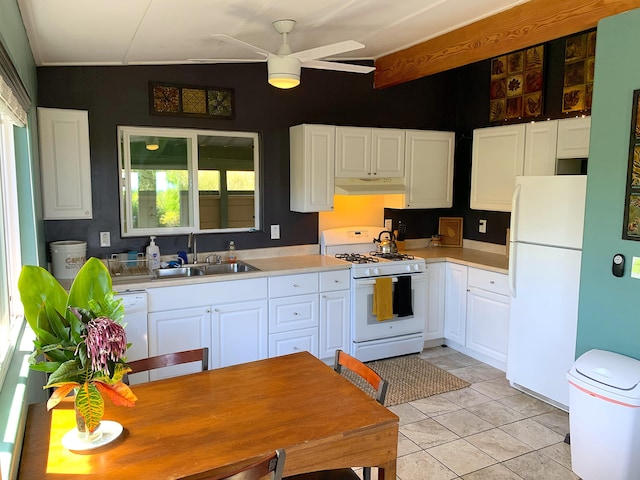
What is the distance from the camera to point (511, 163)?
14.3 feet

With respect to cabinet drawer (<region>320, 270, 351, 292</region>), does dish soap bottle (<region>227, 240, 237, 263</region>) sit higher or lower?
higher

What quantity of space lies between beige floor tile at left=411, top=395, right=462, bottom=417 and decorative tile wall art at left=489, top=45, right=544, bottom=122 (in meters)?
2.62

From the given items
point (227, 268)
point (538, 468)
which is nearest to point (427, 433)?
point (538, 468)

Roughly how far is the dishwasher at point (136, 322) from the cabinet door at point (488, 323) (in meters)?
2.72

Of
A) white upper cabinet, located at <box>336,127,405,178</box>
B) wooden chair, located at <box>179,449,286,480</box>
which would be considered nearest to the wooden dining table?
wooden chair, located at <box>179,449,286,480</box>

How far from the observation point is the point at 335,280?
4.09 meters

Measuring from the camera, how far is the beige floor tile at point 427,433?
3.06 metres

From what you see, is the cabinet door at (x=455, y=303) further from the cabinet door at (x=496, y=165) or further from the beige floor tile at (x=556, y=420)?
the beige floor tile at (x=556, y=420)

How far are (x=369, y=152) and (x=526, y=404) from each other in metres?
2.43

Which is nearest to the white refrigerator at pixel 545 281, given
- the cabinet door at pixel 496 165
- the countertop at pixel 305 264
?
the countertop at pixel 305 264

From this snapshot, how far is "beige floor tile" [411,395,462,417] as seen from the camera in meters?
3.46

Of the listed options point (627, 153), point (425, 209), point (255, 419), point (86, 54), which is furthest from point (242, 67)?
point (255, 419)

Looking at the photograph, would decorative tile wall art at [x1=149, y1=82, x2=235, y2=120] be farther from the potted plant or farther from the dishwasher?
the potted plant

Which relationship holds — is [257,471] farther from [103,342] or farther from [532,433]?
[532,433]
